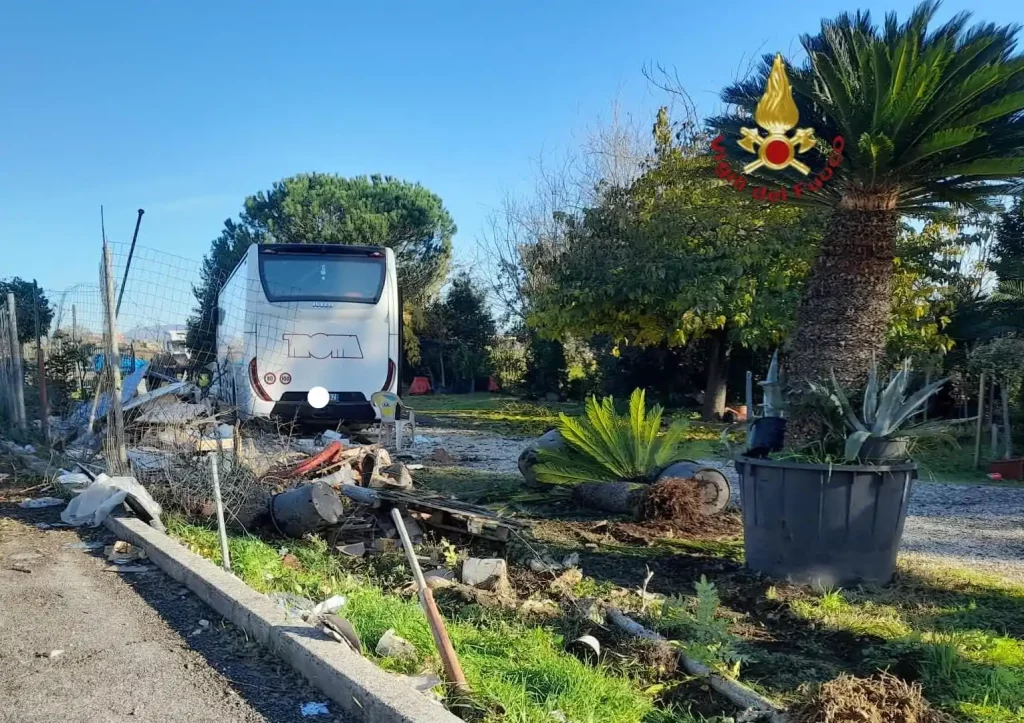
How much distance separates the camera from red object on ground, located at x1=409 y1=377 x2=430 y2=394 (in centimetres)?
3706

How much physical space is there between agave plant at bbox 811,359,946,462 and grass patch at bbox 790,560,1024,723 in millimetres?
1033

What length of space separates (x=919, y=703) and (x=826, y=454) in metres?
2.76

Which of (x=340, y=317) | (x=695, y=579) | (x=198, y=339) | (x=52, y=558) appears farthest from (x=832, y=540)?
(x=198, y=339)

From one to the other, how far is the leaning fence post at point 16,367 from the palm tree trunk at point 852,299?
9.89 meters

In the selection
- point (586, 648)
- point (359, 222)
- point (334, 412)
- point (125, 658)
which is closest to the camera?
point (125, 658)

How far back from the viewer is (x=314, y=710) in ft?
11.5

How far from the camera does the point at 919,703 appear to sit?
3.49 m

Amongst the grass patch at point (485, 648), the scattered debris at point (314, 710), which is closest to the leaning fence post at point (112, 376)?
the grass patch at point (485, 648)

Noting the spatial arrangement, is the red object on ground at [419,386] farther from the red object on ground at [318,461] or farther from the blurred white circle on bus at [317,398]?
the red object on ground at [318,461]

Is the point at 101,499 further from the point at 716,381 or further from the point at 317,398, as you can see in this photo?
the point at 716,381

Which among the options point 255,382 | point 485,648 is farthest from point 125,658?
point 255,382

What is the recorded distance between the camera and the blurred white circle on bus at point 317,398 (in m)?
14.1

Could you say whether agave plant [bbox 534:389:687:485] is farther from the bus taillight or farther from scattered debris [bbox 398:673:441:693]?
the bus taillight

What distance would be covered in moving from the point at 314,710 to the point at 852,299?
17.2 feet
